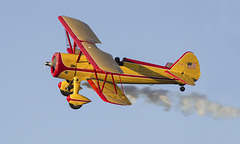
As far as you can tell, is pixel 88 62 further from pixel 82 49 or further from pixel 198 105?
pixel 198 105

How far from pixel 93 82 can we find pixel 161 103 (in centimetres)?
380

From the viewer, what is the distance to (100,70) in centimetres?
2377

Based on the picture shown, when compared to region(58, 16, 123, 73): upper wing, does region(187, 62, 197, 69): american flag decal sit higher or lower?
lower

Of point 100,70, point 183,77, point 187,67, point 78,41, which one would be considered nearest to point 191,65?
point 187,67

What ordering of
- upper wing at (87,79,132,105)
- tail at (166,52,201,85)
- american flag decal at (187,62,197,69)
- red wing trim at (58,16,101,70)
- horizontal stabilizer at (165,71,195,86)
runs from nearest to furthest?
1. red wing trim at (58,16,101,70)
2. upper wing at (87,79,132,105)
3. horizontal stabilizer at (165,71,195,86)
4. tail at (166,52,201,85)
5. american flag decal at (187,62,197,69)

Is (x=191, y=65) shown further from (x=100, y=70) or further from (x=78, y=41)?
(x=78, y=41)

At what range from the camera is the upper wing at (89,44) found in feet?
71.8

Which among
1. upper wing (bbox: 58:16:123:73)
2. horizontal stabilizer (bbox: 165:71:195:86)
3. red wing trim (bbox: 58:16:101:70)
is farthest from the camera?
horizontal stabilizer (bbox: 165:71:195:86)

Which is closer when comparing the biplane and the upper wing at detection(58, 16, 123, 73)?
the upper wing at detection(58, 16, 123, 73)

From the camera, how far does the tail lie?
2658 centimetres

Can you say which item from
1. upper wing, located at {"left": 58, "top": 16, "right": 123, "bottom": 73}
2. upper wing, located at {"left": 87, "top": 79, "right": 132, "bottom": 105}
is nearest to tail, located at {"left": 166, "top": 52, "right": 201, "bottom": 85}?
upper wing, located at {"left": 87, "top": 79, "right": 132, "bottom": 105}

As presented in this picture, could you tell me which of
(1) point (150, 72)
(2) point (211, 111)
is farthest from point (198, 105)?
(1) point (150, 72)

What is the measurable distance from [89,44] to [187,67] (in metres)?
5.40

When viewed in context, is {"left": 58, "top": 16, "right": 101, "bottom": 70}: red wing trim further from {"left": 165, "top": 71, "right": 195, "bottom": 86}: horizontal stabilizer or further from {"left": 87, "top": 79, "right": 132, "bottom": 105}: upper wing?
{"left": 165, "top": 71, "right": 195, "bottom": 86}: horizontal stabilizer
